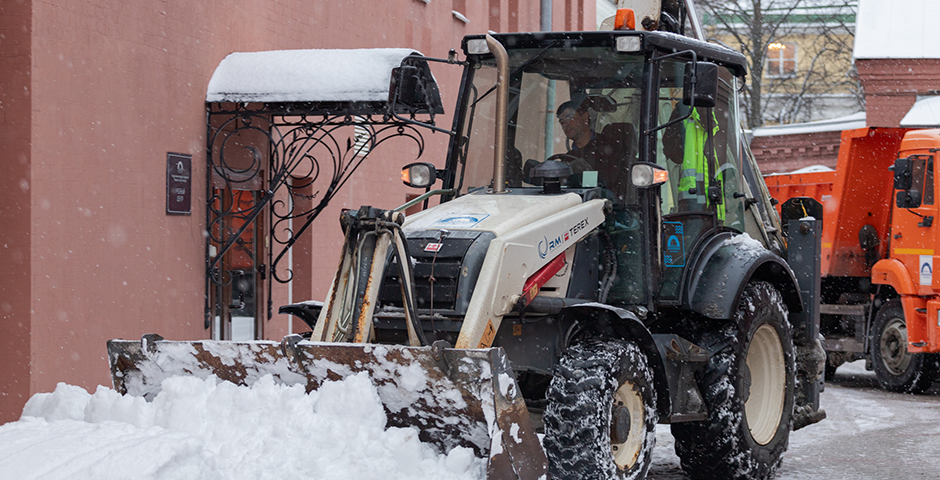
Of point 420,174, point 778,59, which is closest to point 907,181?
point 420,174

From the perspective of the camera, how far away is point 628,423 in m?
5.46

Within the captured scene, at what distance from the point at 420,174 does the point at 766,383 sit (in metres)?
2.67

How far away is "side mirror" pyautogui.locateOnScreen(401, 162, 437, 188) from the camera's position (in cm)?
642

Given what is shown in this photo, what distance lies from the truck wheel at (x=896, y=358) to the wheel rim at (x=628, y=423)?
24.7ft

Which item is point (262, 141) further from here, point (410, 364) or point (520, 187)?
point (410, 364)

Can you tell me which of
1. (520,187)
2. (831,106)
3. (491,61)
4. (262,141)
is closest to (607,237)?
(520,187)

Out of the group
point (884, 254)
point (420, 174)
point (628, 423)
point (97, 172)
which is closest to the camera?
point (628, 423)

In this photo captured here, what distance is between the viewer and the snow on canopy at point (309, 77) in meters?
8.64

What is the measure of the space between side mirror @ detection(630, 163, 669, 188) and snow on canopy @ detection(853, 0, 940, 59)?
16733 mm

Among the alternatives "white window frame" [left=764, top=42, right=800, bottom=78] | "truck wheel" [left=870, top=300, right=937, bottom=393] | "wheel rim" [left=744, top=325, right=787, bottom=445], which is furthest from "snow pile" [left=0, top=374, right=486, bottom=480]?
"white window frame" [left=764, top=42, right=800, bottom=78]

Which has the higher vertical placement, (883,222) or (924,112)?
(924,112)

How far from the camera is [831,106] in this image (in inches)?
1727

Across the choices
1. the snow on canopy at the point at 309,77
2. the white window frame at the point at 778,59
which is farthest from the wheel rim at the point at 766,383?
the white window frame at the point at 778,59

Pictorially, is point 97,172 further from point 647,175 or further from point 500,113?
point 647,175
